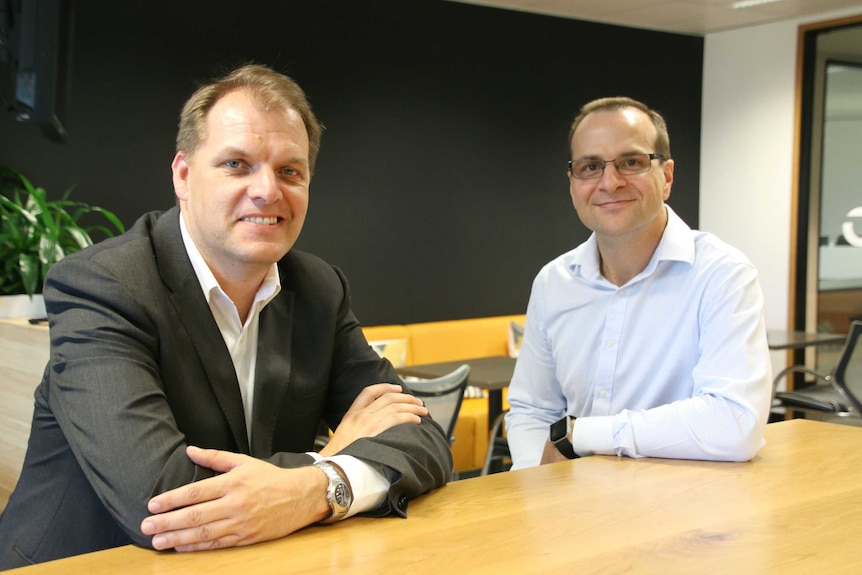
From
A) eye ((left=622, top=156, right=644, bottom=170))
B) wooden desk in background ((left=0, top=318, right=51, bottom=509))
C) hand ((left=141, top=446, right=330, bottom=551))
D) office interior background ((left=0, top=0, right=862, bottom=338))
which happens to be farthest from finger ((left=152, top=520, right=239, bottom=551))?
office interior background ((left=0, top=0, right=862, bottom=338))

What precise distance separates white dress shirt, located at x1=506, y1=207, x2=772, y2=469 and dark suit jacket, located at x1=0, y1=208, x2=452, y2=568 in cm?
55

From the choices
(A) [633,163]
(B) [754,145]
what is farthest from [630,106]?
(B) [754,145]

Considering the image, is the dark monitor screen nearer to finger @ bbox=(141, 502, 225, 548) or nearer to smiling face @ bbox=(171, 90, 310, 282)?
smiling face @ bbox=(171, 90, 310, 282)

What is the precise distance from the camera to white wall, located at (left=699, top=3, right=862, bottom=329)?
317 inches

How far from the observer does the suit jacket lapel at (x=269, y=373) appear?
74.3 inches

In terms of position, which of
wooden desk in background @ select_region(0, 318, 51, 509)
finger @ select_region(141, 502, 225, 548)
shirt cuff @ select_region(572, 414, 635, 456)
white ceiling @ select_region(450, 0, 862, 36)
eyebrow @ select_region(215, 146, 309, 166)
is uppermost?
white ceiling @ select_region(450, 0, 862, 36)

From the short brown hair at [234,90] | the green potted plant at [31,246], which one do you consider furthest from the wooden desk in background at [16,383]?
the short brown hair at [234,90]

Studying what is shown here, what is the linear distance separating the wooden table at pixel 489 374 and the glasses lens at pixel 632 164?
264cm

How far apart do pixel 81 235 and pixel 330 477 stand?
2.85m

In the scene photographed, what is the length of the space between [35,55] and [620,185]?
167 centimetres

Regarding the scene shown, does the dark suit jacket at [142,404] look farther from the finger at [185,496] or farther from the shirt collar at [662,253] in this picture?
the shirt collar at [662,253]

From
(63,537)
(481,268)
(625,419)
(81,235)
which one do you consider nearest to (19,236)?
(81,235)

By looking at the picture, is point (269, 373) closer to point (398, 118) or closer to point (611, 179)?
point (611, 179)

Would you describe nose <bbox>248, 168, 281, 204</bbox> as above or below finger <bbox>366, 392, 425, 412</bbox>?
above
